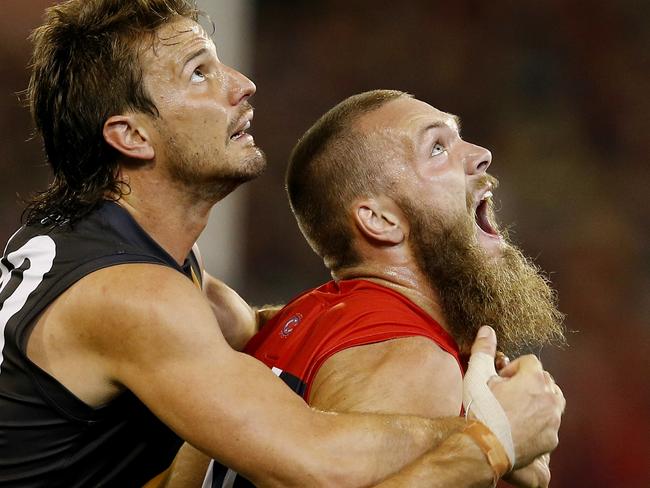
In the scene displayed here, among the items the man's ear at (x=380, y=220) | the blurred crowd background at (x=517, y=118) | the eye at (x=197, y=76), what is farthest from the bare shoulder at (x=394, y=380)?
the blurred crowd background at (x=517, y=118)

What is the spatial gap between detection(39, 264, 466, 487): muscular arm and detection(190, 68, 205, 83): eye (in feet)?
2.49

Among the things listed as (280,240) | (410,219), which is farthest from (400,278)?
(280,240)

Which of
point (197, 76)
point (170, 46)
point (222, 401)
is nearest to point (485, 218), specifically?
point (197, 76)

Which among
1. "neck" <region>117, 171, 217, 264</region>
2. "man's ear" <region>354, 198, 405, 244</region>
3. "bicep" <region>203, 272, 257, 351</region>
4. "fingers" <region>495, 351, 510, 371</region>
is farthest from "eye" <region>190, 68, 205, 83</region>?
"fingers" <region>495, 351, 510, 371</region>

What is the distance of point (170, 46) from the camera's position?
3002 millimetres

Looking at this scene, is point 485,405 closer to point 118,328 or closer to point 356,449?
point 356,449

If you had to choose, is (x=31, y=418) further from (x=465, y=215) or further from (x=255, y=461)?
(x=465, y=215)

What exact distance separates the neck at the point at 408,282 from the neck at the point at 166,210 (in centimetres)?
52

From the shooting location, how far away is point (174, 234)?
3.05 metres

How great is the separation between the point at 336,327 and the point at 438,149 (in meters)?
0.72

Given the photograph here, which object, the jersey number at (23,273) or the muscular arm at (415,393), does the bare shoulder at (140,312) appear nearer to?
the jersey number at (23,273)

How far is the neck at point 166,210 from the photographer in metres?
2.96

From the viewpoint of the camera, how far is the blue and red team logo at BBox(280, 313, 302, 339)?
9.55 ft

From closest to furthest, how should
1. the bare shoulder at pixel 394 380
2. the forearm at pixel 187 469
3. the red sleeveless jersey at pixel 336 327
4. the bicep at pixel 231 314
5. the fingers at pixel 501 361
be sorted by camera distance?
the bare shoulder at pixel 394 380 < the red sleeveless jersey at pixel 336 327 < the fingers at pixel 501 361 < the forearm at pixel 187 469 < the bicep at pixel 231 314
